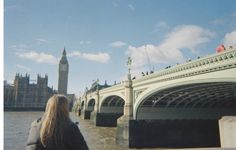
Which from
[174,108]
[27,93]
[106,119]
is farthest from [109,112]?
[27,93]

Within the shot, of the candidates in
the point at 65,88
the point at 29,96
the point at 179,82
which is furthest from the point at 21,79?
the point at 179,82

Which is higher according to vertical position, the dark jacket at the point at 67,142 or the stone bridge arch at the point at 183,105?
the stone bridge arch at the point at 183,105

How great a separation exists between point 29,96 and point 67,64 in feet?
108

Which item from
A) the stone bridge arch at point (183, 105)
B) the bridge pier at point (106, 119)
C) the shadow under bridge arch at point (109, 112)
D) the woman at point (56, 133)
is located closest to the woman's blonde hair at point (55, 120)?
the woman at point (56, 133)

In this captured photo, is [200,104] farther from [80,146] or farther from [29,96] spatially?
[29,96]

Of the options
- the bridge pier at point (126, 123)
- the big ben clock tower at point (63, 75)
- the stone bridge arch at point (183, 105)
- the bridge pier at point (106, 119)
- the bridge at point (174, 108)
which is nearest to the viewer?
the bridge at point (174, 108)

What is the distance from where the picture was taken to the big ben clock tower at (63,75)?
118 metres

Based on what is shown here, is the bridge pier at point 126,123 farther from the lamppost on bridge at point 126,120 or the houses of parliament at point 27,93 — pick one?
the houses of parliament at point 27,93

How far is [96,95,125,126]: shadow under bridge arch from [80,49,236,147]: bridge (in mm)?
12000

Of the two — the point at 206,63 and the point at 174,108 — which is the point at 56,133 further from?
the point at 174,108

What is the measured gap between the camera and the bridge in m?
17.2

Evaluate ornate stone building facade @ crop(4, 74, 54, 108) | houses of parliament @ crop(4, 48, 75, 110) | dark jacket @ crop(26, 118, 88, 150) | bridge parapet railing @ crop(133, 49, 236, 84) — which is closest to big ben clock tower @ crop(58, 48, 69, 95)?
houses of parliament @ crop(4, 48, 75, 110)

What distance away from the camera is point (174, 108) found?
2459 cm

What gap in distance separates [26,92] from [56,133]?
10317 cm
